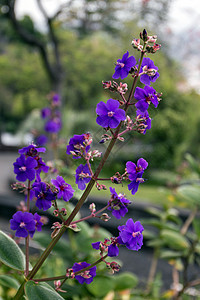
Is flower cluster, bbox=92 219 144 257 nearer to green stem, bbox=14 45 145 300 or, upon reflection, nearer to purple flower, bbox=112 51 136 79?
green stem, bbox=14 45 145 300

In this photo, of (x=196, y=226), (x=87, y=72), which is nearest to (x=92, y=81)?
(x=87, y=72)

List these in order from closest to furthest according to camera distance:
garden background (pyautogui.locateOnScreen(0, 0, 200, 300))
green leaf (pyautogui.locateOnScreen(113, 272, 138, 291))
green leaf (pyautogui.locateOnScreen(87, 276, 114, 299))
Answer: green leaf (pyautogui.locateOnScreen(87, 276, 114, 299)) < green leaf (pyautogui.locateOnScreen(113, 272, 138, 291)) < garden background (pyautogui.locateOnScreen(0, 0, 200, 300))

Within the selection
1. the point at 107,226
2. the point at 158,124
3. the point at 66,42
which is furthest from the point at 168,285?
the point at 66,42

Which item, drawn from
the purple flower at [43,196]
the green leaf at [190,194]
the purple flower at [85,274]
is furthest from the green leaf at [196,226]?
the purple flower at [43,196]

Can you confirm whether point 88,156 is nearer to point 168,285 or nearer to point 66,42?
point 168,285

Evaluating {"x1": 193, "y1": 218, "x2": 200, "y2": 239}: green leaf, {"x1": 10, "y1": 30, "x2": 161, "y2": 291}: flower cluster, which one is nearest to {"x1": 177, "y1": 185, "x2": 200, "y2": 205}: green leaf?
{"x1": 193, "y1": 218, "x2": 200, "y2": 239}: green leaf
